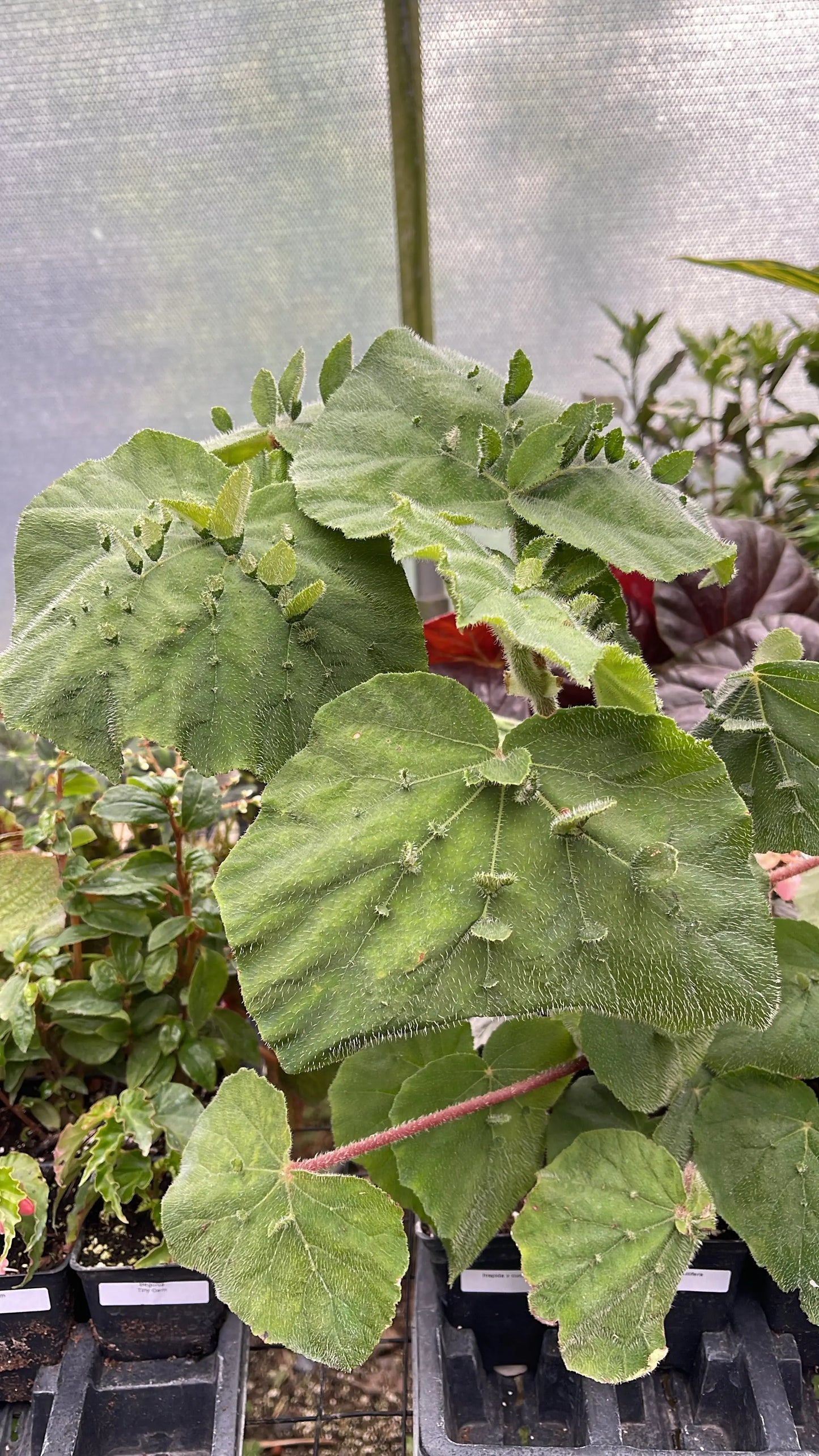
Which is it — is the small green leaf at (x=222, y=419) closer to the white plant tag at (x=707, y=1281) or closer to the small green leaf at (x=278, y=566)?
the small green leaf at (x=278, y=566)

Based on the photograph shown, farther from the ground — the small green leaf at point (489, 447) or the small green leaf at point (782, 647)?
the small green leaf at point (489, 447)

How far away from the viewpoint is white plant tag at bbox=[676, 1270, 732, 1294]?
2.34 feet

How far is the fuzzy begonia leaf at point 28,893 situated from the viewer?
79 centimetres

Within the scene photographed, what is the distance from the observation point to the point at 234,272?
4.81 feet

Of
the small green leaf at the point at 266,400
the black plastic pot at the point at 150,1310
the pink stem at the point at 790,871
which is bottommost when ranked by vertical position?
the black plastic pot at the point at 150,1310

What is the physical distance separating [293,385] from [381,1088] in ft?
1.64

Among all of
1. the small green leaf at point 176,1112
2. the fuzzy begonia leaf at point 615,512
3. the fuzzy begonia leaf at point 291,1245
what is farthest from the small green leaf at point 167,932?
the fuzzy begonia leaf at point 615,512

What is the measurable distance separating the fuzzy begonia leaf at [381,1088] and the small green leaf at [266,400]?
0.45 metres

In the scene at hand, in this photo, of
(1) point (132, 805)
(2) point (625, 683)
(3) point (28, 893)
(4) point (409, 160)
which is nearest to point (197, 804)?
(1) point (132, 805)

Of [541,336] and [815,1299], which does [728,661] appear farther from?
[541,336]

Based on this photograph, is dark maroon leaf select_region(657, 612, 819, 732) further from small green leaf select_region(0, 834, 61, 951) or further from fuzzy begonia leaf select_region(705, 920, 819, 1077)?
small green leaf select_region(0, 834, 61, 951)

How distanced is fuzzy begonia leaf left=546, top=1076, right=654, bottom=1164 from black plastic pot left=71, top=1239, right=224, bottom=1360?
29cm

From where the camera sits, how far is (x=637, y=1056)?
1.85 feet

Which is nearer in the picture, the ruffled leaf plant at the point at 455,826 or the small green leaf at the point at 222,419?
the ruffled leaf plant at the point at 455,826
